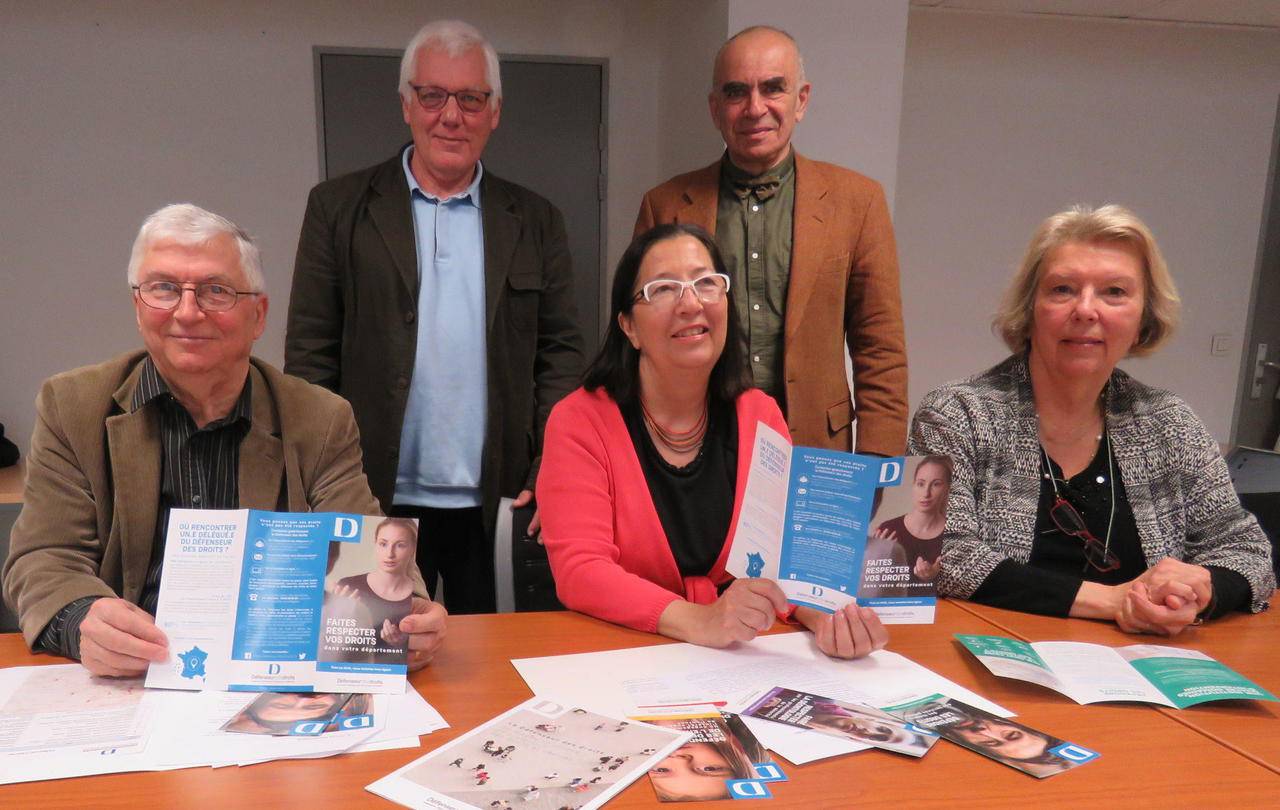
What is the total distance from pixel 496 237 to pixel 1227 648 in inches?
73.5

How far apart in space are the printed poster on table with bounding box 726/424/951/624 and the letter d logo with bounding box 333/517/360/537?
0.66 metres

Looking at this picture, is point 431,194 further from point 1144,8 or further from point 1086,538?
point 1144,8

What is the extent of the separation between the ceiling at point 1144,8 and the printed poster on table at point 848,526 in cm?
326

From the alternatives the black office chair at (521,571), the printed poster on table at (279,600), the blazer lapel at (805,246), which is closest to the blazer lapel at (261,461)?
the printed poster on table at (279,600)

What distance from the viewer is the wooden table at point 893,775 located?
3.77 feet

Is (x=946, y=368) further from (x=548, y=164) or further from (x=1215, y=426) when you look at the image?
(x=548, y=164)

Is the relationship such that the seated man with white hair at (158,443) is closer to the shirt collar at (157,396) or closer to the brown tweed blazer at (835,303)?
the shirt collar at (157,396)

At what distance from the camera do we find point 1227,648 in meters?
1.72

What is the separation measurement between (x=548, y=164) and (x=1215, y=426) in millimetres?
3786

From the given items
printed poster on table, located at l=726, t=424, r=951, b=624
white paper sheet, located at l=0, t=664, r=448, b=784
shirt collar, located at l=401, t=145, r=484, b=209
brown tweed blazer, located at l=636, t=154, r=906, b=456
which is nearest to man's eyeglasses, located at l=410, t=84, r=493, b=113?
shirt collar, located at l=401, t=145, r=484, b=209

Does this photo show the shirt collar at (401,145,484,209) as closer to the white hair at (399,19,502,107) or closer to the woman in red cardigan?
the white hair at (399,19,502,107)

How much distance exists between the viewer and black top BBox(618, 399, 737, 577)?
1905 millimetres

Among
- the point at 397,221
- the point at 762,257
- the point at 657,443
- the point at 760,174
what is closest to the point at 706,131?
the point at 760,174

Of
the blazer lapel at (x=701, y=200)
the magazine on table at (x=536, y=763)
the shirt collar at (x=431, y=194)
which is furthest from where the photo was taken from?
the blazer lapel at (x=701, y=200)
